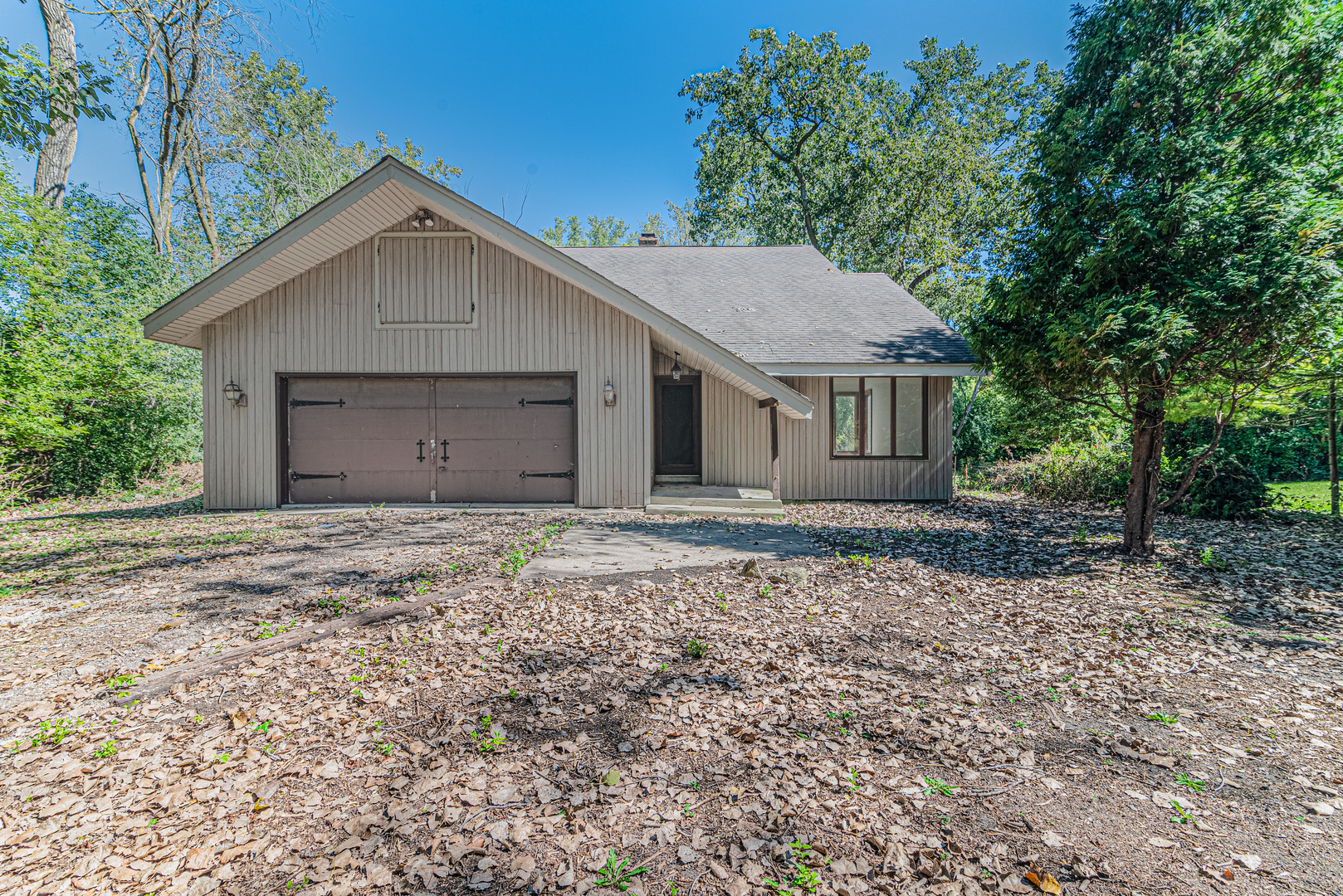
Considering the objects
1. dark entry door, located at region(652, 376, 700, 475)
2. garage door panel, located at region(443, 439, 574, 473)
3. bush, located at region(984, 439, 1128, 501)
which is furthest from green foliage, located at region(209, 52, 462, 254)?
→ bush, located at region(984, 439, 1128, 501)

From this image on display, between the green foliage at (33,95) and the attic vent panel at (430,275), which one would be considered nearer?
the green foliage at (33,95)

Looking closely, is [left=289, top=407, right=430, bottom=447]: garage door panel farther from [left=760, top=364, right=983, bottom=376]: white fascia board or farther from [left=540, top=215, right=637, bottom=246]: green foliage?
[left=540, top=215, right=637, bottom=246]: green foliage

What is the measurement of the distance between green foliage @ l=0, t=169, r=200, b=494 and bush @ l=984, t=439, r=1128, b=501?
55.2 ft

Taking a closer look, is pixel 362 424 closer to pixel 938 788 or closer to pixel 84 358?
pixel 84 358

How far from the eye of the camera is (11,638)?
3.59 meters

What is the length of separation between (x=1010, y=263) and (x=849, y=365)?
10.2 feet

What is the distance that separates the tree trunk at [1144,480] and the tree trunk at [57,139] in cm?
1673

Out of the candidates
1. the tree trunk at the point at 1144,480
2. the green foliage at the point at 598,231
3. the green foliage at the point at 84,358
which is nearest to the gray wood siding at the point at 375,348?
the green foliage at the point at 84,358

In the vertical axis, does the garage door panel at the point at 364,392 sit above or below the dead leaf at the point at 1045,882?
above

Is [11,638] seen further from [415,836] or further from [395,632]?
[415,836]

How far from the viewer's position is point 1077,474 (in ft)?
35.0

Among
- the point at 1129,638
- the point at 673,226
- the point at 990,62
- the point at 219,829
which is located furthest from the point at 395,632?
the point at 673,226

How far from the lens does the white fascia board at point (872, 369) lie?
9.43 metres

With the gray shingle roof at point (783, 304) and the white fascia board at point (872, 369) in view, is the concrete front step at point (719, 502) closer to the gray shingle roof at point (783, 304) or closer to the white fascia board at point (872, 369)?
the white fascia board at point (872, 369)
